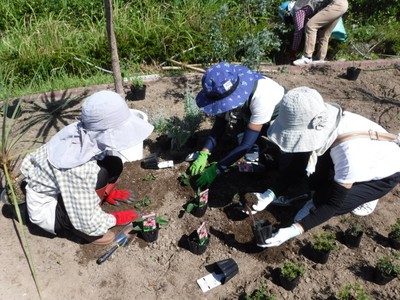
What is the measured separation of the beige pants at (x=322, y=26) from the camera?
489 cm

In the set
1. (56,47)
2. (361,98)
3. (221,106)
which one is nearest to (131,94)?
(56,47)

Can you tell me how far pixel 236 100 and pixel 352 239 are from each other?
1.30 metres

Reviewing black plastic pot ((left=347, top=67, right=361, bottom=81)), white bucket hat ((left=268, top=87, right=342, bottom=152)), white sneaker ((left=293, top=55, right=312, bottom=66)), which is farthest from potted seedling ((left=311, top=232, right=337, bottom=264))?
white sneaker ((left=293, top=55, right=312, bottom=66))

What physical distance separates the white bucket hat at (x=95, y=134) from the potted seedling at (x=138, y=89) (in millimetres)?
1733

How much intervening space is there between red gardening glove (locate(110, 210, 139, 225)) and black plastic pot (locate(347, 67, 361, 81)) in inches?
126

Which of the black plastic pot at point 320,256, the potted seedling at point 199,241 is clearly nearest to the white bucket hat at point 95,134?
the potted seedling at point 199,241

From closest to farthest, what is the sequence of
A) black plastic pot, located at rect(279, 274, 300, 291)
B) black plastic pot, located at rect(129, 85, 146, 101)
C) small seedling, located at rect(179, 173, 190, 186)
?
black plastic pot, located at rect(279, 274, 300, 291) < small seedling, located at rect(179, 173, 190, 186) < black plastic pot, located at rect(129, 85, 146, 101)

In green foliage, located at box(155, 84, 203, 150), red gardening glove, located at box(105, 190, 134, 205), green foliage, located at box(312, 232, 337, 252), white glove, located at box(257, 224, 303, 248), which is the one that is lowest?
red gardening glove, located at box(105, 190, 134, 205)

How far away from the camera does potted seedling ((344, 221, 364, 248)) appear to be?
9.14ft

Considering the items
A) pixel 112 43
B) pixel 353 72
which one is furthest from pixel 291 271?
pixel 353 72

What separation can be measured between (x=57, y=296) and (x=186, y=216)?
107 cm

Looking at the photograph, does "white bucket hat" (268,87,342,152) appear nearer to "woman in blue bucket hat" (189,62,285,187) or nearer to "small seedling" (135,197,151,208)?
"woman in blue bucket hat" (189,62,285,187)

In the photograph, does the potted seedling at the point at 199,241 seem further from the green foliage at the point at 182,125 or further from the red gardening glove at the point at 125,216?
Answer: the green foliage at the point at 182,125

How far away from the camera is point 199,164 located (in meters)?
3.31
